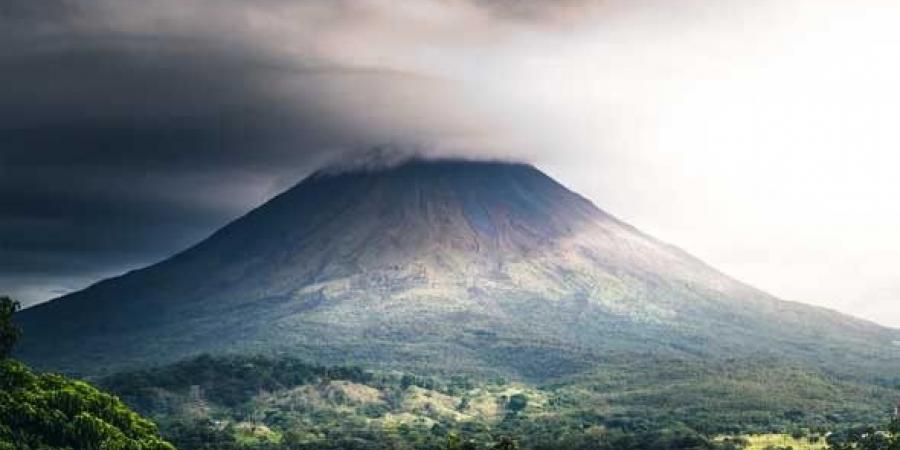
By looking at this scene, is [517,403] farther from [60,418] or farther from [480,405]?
[60,418]

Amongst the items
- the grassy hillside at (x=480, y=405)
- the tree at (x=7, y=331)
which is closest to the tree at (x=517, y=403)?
the grassy hillside at (x=480, y=405)

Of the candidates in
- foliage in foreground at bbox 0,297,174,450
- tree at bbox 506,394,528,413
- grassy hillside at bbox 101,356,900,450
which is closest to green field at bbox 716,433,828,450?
grassy hillside at bbox 101,356,900,450

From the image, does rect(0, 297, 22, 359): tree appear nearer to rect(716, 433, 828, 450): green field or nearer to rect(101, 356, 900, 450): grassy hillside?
rect(101, 356, 900, 450): grassy hillside

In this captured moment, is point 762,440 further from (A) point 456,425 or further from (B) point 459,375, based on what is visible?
(B) point 459,375

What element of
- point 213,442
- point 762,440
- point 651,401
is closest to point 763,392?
point 651,401

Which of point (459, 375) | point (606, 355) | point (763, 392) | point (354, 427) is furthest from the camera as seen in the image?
point (606, 355)

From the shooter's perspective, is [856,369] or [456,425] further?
[856,369]
